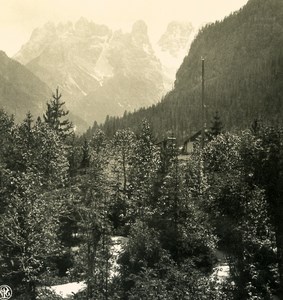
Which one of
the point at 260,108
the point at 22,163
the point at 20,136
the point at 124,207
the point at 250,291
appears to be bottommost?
the point at 250,291

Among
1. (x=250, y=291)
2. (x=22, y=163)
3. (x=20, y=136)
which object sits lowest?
(x=250, y=291)

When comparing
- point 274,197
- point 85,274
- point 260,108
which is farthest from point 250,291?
point 260,108

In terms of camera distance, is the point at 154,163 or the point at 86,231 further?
the point at 154,163

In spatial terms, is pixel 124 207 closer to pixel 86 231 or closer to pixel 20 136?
pixel 20 136

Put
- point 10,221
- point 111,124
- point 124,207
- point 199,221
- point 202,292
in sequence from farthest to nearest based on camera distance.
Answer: point 111,124 < point 124,207 < point 199,221 < point 10,221 < point 202,292

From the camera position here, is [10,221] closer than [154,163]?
Yes

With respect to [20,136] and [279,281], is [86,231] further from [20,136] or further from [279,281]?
[20,136]

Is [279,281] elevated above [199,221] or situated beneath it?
situated beneath

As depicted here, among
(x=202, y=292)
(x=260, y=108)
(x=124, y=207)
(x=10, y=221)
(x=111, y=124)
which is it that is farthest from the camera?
(x=111, y=124)

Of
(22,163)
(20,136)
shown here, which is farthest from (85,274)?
(20,136)
